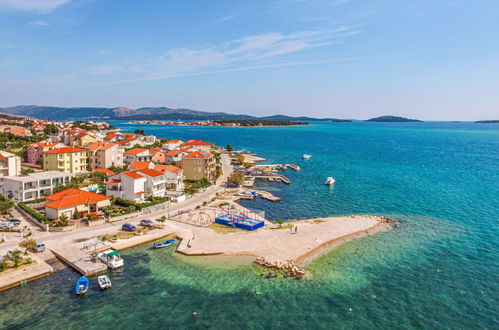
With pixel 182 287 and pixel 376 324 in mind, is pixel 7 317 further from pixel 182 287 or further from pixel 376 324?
pixel 376 324

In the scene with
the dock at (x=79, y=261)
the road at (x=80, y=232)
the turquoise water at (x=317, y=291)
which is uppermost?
the road at (x=80, y=232)

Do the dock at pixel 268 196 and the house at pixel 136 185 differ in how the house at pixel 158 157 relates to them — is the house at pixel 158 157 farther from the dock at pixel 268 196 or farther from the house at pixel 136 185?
the dock at pixel 268 196

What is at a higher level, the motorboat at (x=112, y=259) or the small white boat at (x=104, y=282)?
the motorboat at (x=112, y=259)

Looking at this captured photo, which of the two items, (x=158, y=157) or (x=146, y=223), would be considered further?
(x=158, y=157)

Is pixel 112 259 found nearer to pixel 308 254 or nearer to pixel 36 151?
pixel 308 254

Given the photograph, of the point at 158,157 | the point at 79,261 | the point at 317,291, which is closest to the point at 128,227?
the point at 79,261

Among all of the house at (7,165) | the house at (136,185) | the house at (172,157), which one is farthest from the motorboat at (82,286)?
the house at (172,157)
